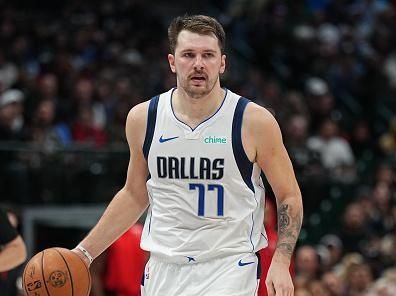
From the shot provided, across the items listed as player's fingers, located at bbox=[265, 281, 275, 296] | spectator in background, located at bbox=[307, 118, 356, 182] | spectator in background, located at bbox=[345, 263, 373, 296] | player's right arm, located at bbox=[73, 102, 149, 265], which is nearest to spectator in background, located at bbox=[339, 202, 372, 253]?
spectator in background, located at bbox=[307, 118, 356, 182]

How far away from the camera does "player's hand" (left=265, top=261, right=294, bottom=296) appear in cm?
577

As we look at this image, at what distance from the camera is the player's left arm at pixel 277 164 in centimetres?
611

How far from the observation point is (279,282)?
→ 580 cm

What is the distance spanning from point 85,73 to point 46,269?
1031 cm

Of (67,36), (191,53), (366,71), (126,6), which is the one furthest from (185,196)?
(366,71)

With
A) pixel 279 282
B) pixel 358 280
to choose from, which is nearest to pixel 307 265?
pixel 358 280

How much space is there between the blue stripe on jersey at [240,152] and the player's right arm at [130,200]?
1.84 feet

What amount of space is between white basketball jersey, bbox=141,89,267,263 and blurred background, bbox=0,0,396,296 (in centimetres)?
466

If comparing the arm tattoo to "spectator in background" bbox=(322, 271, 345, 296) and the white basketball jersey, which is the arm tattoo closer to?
the white basketball jersey

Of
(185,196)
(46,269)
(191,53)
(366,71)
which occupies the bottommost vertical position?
(46,269)

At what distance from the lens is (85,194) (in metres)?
13.8

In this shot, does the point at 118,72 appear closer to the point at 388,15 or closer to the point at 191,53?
the point at 388,15

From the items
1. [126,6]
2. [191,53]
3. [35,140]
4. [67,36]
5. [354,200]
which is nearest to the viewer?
[191,53]

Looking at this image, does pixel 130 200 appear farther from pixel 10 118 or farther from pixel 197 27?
pixel 10 118
